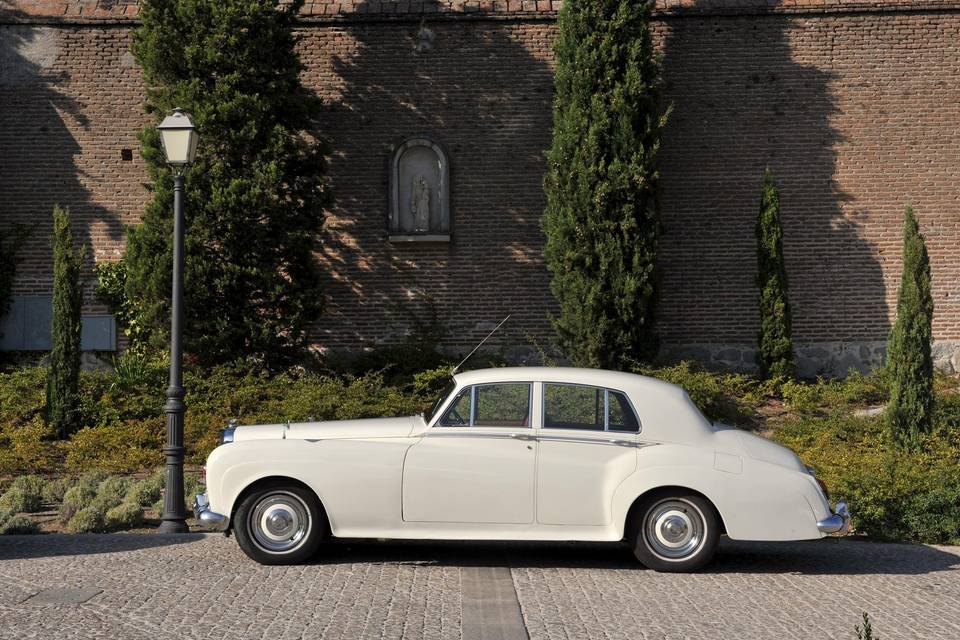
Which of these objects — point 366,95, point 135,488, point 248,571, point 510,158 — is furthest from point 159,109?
point 248,571

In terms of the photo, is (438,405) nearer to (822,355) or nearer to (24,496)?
(24,496)

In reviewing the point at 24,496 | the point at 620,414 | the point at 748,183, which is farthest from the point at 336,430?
the point at 748,183

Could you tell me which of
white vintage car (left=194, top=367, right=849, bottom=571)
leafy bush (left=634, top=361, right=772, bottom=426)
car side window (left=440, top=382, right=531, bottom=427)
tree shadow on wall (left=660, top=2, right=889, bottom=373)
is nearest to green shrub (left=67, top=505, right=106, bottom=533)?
white vintage car (left=194, top=367, right=849, bottom=571)

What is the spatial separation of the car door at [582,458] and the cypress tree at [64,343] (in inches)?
340

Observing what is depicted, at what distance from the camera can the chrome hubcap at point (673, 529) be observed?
7.40 m

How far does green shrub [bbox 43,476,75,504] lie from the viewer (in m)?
10.8

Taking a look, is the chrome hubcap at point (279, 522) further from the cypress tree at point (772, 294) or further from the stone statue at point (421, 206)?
the cypress tree at point (772, 294)

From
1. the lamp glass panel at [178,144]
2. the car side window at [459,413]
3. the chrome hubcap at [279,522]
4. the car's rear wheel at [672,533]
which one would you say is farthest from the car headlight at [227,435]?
the lamp glass panel at [178,144]

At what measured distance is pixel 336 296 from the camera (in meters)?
17.4

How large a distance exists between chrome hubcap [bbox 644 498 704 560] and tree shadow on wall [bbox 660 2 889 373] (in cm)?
1009

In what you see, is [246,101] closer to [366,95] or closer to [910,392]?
[366,95]

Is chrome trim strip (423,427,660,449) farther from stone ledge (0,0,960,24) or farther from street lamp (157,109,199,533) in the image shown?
stone ledge (0,0,960,24)

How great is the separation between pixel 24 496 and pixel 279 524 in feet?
13.4

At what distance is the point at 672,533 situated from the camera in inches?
292
